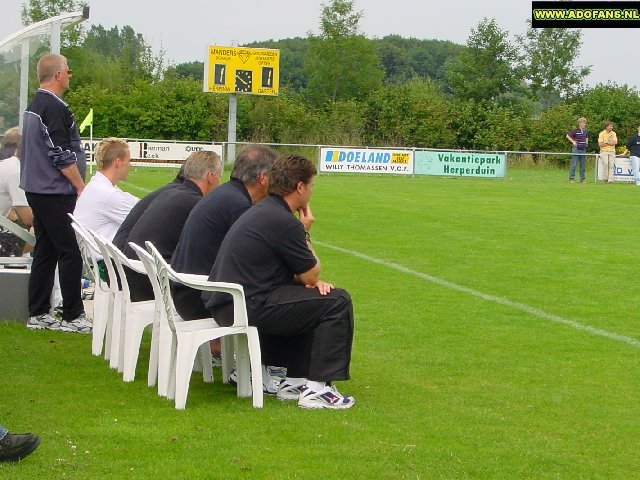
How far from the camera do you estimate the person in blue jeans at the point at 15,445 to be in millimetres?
5184

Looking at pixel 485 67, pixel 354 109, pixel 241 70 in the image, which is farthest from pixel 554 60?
pixel 241 70

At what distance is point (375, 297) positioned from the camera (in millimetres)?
11555

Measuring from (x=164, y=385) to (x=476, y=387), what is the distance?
1.97m

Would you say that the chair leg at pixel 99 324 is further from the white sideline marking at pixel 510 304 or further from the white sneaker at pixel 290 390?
the white sideline marking at pixel 510 304

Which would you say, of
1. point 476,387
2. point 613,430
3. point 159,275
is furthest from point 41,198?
point 613,430

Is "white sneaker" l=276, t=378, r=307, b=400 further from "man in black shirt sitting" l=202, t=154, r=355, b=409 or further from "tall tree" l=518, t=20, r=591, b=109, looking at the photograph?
"tall tree" l=518, t=20, r=591, b=109

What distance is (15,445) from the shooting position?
520 centimetres

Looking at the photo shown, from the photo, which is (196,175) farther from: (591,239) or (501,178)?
(501,178)

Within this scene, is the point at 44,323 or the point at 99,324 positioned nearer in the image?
the point at 99,324

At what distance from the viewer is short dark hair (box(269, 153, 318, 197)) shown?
6805 mm

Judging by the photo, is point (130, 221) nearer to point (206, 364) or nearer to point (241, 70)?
point (206, 364)

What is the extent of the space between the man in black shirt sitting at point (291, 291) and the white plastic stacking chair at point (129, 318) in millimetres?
748

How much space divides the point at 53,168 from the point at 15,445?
13.3ft

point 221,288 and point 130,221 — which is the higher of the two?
point 130,221
